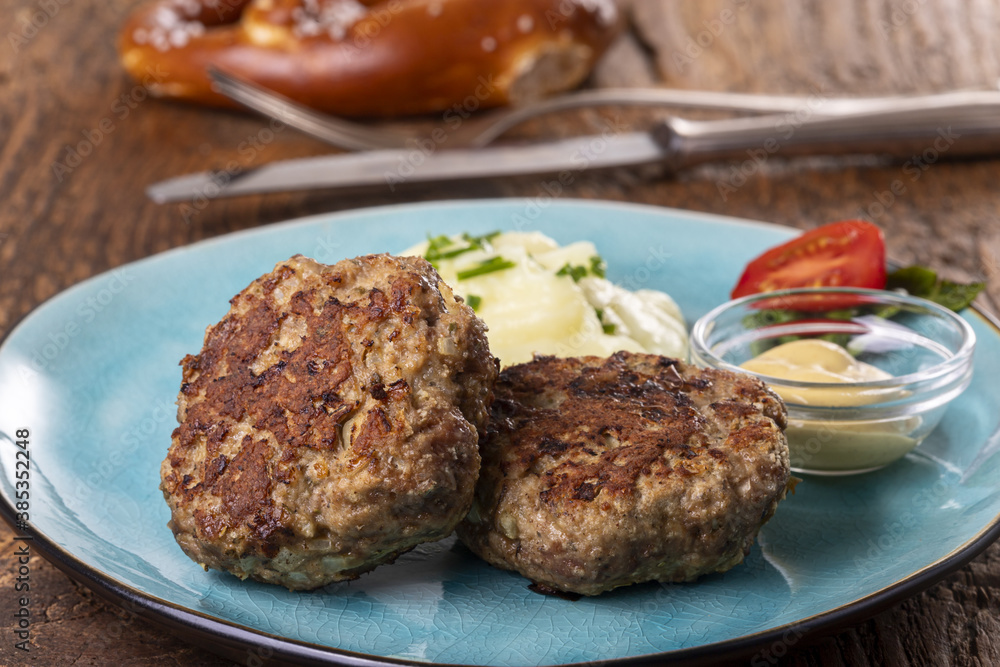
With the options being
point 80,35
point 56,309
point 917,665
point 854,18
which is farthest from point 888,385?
point 80,35

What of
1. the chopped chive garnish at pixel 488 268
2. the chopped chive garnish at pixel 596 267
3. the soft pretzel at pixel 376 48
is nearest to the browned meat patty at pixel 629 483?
the chopped chive garnish at pixel 488 268

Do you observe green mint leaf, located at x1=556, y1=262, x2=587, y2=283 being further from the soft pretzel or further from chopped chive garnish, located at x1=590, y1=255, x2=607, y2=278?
the soft pretzel

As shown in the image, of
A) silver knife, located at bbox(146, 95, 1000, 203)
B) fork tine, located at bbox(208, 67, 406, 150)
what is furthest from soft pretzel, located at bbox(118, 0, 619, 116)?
silver knife, located at bbox(146, 95, 1000, 203)

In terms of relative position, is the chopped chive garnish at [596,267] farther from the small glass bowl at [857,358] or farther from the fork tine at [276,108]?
the fork tine at [276,108]

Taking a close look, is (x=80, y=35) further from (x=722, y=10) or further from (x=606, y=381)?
(x=606, y=381)

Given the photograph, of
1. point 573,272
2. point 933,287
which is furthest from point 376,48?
point 933,287

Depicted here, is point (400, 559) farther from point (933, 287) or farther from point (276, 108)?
point (276, 108)
